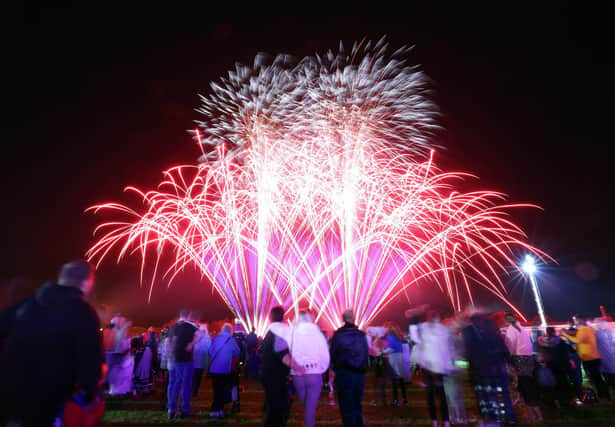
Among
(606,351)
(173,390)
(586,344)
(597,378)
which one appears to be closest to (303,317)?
(173,390)

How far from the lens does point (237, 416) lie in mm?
8320

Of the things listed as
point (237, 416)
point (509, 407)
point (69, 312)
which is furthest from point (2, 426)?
point (509, 407)

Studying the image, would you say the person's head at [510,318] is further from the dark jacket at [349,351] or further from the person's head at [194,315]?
the person's head at [194,315]

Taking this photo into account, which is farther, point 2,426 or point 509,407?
point 509,407

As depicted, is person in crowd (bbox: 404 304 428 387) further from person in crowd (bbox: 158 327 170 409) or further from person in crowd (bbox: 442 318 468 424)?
person in crowd (bbox: 158 327 170 409)

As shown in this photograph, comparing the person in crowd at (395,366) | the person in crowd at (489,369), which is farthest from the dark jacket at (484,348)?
the person in crowd at (395,366)

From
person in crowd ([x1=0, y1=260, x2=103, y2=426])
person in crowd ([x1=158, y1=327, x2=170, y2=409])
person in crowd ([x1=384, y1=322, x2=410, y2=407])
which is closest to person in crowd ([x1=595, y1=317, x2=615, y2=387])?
person in crowd ([x1=384, y1=322, x2=410, y2=407])

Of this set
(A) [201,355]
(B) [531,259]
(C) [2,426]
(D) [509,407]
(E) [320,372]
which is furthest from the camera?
(B) [531,259]

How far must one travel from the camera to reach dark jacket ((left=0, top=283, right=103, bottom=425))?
2.68 meters

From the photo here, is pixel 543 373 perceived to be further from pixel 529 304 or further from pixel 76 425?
pixel 529 304

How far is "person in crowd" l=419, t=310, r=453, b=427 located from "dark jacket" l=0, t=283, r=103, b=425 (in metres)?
5.85

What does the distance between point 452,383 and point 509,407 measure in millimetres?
995

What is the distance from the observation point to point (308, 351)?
5633 millimetres

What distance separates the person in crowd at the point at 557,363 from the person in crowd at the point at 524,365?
615 mm
